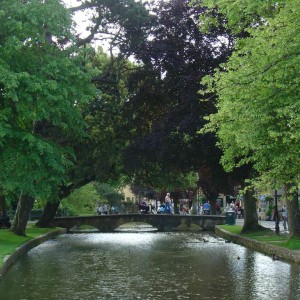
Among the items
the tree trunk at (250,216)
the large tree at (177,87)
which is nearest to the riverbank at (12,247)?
the large tree at (177,87)

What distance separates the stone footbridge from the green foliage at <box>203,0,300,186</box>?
36.2 m

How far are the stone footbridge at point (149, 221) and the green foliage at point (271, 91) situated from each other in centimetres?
3621

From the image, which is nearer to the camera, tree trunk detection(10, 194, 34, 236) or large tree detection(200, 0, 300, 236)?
large tree detection(200, 0, 300, 236)

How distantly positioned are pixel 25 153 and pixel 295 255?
405 inches

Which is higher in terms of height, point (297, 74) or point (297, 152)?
point (297, 74)

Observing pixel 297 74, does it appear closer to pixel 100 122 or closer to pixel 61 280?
pixel 61 280

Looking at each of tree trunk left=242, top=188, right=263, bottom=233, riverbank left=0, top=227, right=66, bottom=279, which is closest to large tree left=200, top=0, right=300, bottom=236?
riverbank left=0, top=227, right=66, bottom=279

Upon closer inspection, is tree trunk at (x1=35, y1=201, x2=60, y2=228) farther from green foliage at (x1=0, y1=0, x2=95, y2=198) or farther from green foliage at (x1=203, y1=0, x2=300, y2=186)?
green foliage at (x1=203, y1=0, x2=300, y2=186)

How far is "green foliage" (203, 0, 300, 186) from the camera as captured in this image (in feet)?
48.1

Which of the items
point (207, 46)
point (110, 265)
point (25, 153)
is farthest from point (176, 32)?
point (110, 265)

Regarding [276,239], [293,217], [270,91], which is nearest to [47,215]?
[276,239]

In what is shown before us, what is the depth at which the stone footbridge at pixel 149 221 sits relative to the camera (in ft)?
176

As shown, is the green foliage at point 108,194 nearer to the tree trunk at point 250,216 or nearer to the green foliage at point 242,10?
the tree trunk at point 250,216

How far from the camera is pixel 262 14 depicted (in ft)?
71.8
